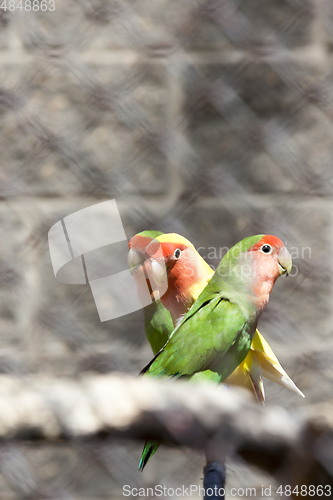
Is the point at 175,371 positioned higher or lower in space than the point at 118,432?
lower

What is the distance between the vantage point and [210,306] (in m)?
0.34

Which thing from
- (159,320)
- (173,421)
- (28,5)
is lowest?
(159,320)

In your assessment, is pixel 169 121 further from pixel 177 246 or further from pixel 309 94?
pixel 177 246

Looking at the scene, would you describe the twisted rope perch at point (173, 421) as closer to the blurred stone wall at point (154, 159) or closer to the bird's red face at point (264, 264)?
the bird's red face at point (264, 264)

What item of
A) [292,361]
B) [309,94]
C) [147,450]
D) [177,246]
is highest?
[309,94]

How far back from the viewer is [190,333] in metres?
0.34

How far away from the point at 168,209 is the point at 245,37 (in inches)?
11.8

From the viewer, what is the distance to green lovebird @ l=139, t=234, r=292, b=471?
33 centimetres

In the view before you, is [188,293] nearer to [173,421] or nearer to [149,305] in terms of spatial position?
[149,305]

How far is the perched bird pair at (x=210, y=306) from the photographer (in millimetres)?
327

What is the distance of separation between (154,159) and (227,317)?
0.44 m

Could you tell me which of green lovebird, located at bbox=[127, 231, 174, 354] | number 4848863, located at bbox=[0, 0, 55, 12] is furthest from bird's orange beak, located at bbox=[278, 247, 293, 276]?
number 4848863, located at bbox=[0, 0, 55, 12]

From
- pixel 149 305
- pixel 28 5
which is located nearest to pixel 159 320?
pixel 149 305

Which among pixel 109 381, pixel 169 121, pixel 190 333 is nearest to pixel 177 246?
pixel 190 333
